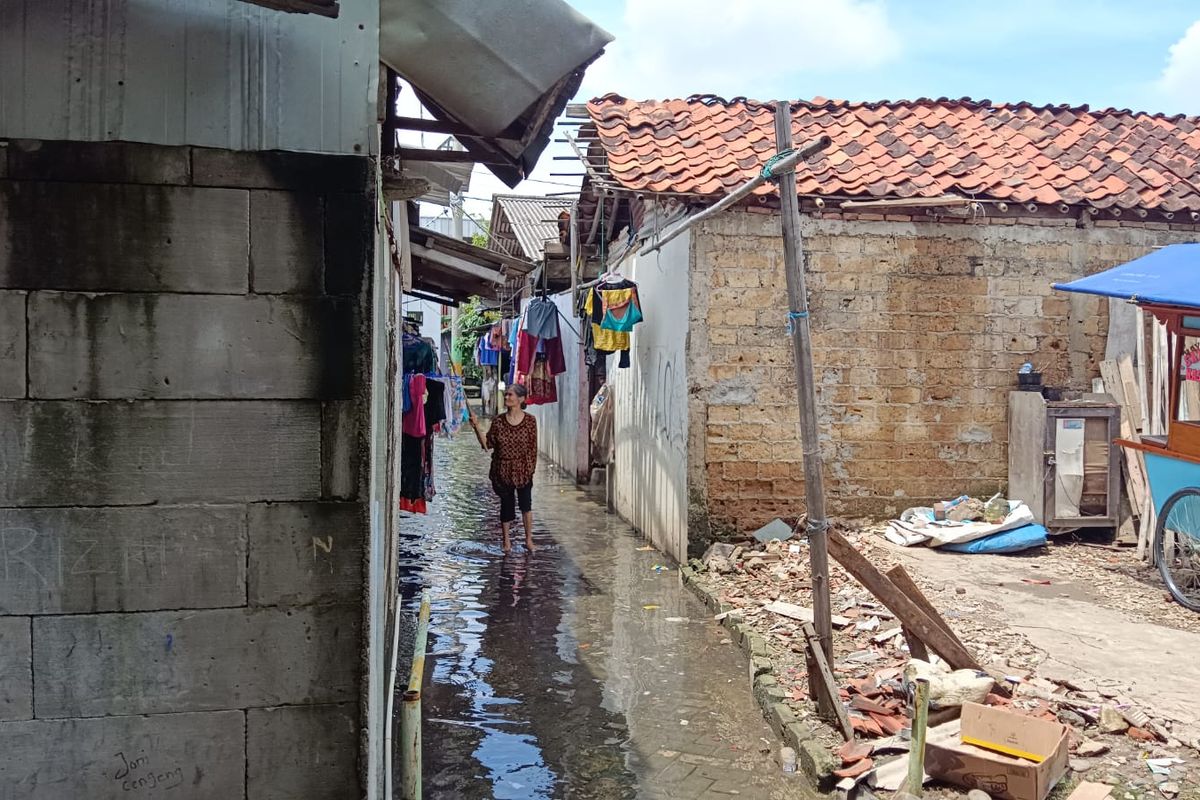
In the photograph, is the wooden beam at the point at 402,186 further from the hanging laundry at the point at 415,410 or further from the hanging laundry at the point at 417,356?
the hanging laundry at the point at 417,356

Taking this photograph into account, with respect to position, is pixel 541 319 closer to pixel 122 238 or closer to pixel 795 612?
pixel 795 612

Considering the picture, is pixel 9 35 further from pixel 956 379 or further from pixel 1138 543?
pixel 1138 543

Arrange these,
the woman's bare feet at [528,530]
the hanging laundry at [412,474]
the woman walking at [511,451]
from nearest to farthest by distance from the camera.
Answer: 1. the hanging laundry at [412,474]
2. the woman walking at [511,451]
3. the woman's bare feet at [528,530]

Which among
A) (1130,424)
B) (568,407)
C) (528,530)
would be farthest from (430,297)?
(568,407)

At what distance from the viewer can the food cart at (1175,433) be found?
22.7ft

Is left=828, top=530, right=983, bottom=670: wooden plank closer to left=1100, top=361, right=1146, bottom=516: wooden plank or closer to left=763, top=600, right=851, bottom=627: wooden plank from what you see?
left=763, top=600, right=851, bottom=627: wooden plank

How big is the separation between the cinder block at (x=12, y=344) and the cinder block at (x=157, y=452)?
0.05 meters

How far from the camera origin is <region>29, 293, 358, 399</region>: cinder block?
9.52 feet

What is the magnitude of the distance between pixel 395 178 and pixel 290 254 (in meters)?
1.09

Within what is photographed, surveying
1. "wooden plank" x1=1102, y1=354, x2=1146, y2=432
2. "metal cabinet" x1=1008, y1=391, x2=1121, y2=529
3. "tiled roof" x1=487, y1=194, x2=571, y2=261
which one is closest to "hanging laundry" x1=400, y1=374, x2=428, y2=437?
"metal cabinet" x1=1008, y1=391, x2=1121, y2=529

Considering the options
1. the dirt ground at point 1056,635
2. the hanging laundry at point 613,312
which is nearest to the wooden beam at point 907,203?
the hanging laundry at point 613,312

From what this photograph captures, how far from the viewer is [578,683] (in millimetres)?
6324

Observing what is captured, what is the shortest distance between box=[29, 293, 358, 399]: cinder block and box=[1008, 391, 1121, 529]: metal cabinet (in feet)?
25.7

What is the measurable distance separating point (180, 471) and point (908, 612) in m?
3.95
